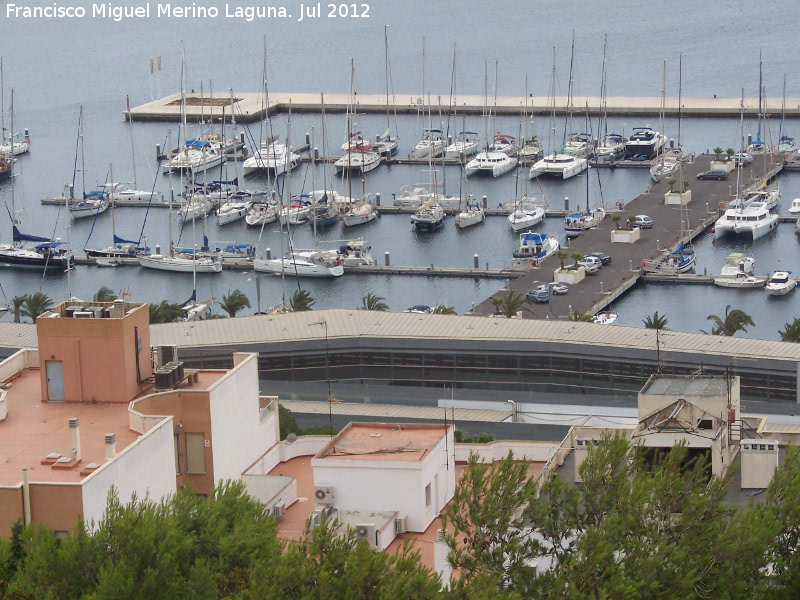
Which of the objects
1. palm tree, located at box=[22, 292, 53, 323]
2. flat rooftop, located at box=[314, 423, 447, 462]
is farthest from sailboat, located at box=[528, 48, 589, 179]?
flat rooftop, located at box=[314, 423, 447, 462]

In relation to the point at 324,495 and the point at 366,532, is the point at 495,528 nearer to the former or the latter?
the point at 366,532

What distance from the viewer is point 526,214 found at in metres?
57.0

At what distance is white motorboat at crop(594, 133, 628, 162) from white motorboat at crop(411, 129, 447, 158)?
6.44 metres

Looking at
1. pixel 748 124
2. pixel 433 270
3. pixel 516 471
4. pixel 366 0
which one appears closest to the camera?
pixel 516 471

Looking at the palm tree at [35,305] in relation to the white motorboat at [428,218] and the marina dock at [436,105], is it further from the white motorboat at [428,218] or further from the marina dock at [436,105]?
the marina dock at [436,105]

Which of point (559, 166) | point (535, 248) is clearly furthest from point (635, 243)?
point (559, 166)

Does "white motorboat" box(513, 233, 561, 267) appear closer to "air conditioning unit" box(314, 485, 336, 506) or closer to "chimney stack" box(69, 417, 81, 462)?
"air conditioning unit" box(314, 485, 336, 506)

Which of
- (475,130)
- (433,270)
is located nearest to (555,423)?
(433,270)

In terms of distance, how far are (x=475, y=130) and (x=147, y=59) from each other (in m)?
46.6

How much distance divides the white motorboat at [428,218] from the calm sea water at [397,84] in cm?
44

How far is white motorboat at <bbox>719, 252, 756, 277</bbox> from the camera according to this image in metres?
48.9

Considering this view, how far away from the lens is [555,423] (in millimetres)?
28859

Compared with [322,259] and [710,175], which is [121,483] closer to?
[322,259]

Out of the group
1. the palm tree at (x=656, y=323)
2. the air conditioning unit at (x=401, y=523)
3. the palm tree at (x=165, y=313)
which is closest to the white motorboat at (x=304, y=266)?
the palm tree at (x=165, y=313)
